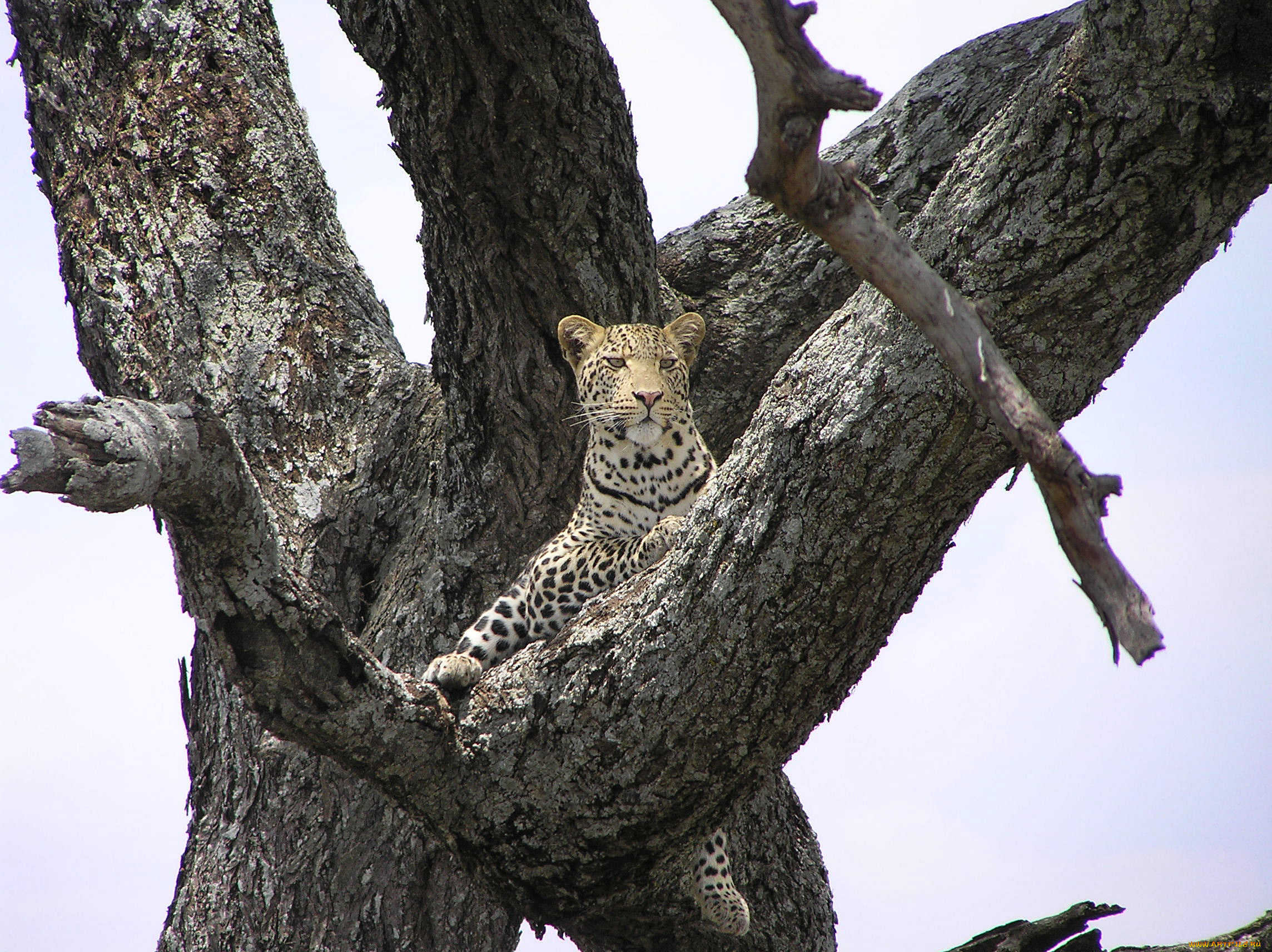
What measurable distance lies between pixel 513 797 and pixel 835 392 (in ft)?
5.93

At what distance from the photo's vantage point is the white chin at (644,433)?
4996 mm

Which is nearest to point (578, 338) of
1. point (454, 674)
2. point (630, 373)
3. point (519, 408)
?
point (630, 373)

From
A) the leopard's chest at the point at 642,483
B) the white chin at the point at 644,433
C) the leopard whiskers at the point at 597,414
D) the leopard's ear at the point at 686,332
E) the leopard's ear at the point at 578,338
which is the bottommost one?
the leopard's chest at the point at 642,483

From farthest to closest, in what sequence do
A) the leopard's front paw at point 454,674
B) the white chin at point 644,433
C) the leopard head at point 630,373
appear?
the white chin at point 644,433 → the leopard head at point 630,373 → the leopard's front paw at point 454,674

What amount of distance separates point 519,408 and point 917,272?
3.01 metres

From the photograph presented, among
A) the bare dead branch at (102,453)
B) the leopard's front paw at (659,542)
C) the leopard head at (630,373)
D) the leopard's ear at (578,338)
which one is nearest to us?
the bare dead branch at (102,453)

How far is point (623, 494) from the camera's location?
5082 millimetres

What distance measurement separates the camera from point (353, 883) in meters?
4.65

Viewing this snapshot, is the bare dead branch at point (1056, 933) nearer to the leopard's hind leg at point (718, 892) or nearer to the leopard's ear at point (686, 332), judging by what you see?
the leopard's hind leg at point (718, 892)

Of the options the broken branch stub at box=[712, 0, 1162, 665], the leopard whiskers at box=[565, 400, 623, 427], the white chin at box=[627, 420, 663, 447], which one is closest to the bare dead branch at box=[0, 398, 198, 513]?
the broken branch stub at box=[712, 0, 1162, 665]

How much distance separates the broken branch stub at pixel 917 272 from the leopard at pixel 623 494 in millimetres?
2508

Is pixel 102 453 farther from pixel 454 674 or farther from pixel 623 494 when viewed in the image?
pixel 623 494

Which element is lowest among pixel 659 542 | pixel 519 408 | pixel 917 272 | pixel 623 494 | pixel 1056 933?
pixel 1056 933

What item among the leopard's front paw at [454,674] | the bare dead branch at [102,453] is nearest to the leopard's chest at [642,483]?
the leopard's front paw at [454,674]
